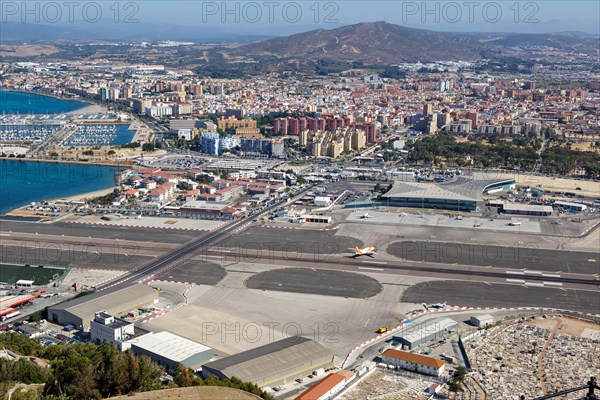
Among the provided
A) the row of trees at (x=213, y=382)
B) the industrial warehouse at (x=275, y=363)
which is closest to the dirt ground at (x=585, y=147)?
the industrial warehouse at (x=275, y=363)

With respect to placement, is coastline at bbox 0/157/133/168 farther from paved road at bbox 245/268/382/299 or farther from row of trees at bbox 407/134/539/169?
paved road at bbox 245/268/382/299

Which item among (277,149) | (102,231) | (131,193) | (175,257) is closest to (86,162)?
(131,193)

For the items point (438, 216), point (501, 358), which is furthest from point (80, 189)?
point (501, 358)

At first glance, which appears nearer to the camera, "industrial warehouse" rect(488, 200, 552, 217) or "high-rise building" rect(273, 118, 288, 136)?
"industrial warehouse" rect(488, 200, 552, 217)

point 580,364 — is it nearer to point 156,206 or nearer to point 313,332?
point 313,332

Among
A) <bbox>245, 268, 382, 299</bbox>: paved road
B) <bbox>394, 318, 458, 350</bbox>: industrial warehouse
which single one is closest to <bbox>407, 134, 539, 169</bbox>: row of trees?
<bbox>245, 268, 382, 299</bbox>: paved road

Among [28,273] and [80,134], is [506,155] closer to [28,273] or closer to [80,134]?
[80,134]
